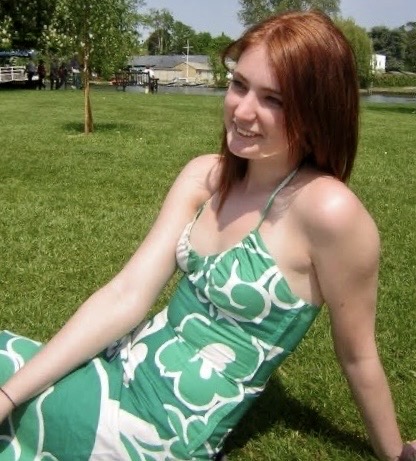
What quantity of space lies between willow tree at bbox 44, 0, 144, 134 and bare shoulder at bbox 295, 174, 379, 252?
1233cm

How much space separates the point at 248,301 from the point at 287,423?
1.26 meters

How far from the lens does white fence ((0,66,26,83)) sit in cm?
3953

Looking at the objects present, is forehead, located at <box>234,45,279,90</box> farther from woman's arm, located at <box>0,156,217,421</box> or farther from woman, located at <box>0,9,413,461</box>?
woman's arm, located at <box>0,156,217,421</box>

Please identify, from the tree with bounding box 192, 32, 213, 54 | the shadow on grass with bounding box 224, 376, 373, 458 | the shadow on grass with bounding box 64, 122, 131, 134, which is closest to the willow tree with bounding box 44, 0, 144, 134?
the shadow on grass with bounding box 64, 122, 131, 134

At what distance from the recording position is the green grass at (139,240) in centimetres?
293

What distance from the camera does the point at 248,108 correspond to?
1.87 m

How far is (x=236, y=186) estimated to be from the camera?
2.11 meters

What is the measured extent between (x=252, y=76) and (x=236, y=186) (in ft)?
1.20

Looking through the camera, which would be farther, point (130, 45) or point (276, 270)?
point (130, 45)

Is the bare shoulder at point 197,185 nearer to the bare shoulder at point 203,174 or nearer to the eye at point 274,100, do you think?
the bare shoulder at point 203,174

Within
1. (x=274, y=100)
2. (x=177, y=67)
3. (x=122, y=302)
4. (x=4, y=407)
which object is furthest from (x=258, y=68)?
(x=177, y=67)

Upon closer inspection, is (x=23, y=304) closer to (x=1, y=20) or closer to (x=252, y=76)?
(x=252, y=76)

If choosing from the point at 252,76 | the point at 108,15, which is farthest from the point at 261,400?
the point at 108,15

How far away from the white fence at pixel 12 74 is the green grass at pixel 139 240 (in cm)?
2725
